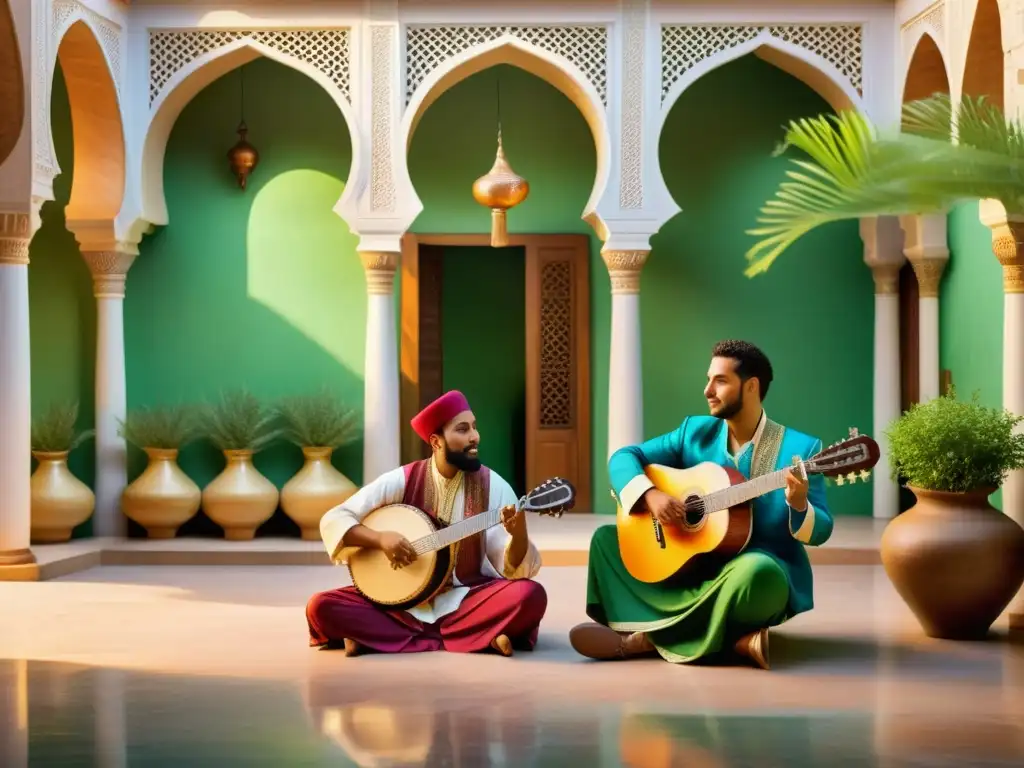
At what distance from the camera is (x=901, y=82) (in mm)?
10508

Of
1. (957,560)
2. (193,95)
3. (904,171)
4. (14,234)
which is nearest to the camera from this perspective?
(904,171)

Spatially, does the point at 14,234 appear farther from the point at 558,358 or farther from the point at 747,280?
the point at 747,280

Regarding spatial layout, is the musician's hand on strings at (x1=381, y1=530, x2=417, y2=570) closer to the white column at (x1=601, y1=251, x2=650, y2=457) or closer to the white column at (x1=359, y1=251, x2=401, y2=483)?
the white column at (x1=359, y1=251, x2=401, y2=483)

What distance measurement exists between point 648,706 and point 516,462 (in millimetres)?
8558

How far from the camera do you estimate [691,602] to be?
6195mm

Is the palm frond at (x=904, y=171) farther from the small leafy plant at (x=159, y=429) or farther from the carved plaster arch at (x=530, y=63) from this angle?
the small leafy plant at (x=159, y=429)

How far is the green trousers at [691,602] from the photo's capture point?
19.6 feet

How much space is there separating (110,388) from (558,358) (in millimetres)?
3458

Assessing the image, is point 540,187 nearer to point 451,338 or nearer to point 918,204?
point 451,338

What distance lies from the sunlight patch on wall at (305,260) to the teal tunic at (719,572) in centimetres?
556

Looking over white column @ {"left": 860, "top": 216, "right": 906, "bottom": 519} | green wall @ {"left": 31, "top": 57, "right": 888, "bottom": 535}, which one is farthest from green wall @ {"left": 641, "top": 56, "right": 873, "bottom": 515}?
white column @ {"left": 860, "top": 216, "right": 906, "bottom": 519}

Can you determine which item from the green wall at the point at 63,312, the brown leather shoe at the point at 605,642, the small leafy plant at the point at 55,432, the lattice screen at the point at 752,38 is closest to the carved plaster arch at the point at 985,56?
the lattice screen at the point at 752,38

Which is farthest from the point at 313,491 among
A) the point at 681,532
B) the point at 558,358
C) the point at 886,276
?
the point at 681,532

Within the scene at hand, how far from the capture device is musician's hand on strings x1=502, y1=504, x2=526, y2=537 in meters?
6.00
